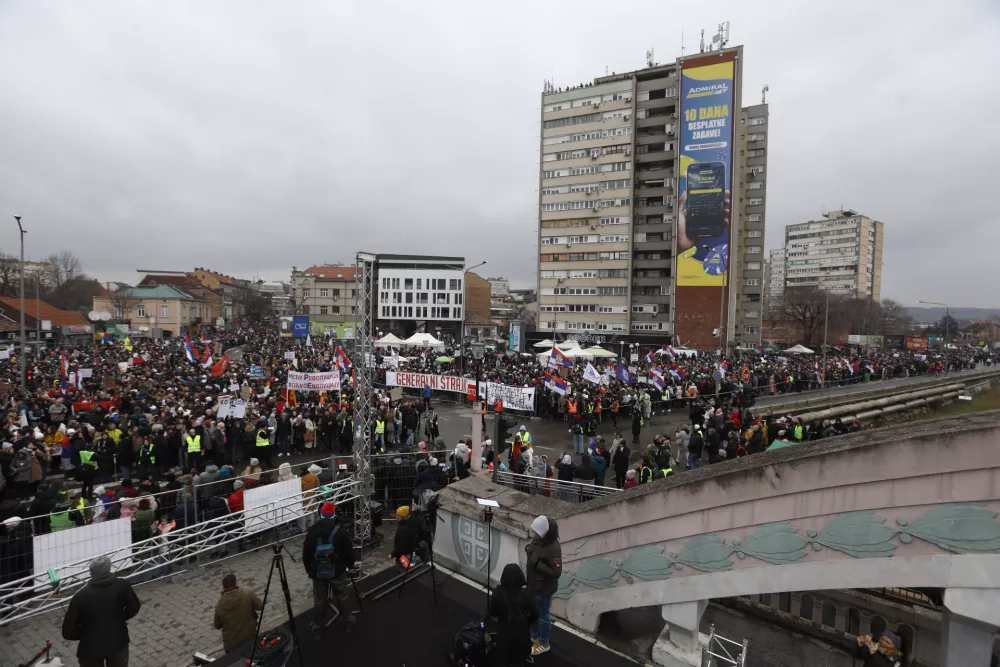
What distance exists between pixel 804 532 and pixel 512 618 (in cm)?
303

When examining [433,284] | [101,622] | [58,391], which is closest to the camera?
[101,622]

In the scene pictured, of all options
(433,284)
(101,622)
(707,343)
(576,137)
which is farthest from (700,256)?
(101,622)

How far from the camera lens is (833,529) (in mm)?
4820

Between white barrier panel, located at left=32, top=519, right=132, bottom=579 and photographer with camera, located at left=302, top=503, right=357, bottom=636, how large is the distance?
11.3ft

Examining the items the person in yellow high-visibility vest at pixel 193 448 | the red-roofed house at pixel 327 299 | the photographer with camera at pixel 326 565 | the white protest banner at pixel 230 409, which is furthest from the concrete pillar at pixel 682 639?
the red-roofed house at pixel 327 299

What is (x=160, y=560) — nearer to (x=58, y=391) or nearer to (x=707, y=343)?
(x=58, y=391)

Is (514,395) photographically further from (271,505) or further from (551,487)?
(271,505)

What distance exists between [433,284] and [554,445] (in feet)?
211

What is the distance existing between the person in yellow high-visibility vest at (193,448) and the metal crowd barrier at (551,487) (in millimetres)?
8122

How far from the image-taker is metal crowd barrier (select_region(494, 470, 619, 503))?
29.0 feet

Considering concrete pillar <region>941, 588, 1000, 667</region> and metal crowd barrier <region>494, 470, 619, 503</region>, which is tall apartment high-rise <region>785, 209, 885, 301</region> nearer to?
metal crowd barrier <region>494, 470, 619, 503</region>

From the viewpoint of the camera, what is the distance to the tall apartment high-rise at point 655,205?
53.4 metres

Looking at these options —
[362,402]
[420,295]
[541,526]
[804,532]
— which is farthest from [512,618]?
[420,295]

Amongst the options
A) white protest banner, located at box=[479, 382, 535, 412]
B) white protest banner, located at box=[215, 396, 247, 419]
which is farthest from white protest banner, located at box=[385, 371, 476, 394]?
white protest banner, located at box=[215, 396, 247, 419]
